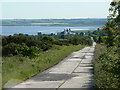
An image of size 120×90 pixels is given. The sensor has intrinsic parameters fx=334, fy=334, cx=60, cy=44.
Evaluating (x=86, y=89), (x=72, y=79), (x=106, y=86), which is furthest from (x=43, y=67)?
(x=106, y=86)

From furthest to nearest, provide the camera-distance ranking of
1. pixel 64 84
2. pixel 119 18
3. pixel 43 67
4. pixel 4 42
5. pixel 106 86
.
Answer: pixel 4 42
pixel 43 67
pixel 64 84
pixel 106 86
pixel 119 18

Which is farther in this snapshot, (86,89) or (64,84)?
(64,84)

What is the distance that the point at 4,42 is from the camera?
3438 cm

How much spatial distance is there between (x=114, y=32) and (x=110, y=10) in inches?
24.2

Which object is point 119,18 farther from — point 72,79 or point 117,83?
point 72,79

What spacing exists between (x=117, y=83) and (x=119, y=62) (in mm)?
811

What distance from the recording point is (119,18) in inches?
352

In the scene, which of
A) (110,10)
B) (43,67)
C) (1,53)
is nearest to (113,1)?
(110,10)

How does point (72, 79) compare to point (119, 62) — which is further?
point (72, 79)

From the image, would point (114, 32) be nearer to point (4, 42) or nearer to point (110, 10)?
point (110, 10)

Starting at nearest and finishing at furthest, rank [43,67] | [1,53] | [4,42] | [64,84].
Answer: [64,84] < [43,67] < [1,53] < [4,42]

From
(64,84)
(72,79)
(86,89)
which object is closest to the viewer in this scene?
(86,89)

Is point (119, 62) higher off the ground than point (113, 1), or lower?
lower

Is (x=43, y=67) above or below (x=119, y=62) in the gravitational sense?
below
